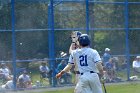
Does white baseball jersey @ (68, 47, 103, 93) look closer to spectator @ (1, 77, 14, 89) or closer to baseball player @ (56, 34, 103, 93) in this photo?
baseball player @ (56, 34, 103, 93)

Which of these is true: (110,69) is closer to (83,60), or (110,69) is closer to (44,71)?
(44,71)

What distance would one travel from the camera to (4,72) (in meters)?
21.1

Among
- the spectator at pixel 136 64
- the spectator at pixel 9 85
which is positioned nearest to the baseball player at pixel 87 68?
the spectator at pixel 9 85

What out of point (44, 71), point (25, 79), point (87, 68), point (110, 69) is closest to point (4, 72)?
point (25, 79)

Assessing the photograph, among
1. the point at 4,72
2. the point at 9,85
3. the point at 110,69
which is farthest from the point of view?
the point at 110,69

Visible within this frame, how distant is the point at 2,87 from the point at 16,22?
305cm

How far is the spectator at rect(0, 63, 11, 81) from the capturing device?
21.1 meters

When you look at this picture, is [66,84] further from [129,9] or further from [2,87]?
[129,9]

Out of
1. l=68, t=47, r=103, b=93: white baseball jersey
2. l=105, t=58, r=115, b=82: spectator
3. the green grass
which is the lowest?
the green grass

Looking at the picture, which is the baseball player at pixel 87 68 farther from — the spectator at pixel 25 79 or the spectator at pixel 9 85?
the spectator at pixel 25 79

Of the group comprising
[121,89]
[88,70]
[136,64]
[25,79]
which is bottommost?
[121,89]

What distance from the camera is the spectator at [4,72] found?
21.1 metres

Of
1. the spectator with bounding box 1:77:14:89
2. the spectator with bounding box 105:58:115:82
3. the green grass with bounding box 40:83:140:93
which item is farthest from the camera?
the spectator with bounding box 105:58:115:82

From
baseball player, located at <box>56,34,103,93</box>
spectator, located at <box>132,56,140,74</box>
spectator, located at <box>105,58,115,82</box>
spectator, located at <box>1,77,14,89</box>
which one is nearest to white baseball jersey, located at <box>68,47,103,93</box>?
baseball player, located at <box>56,34,103,93</box>
